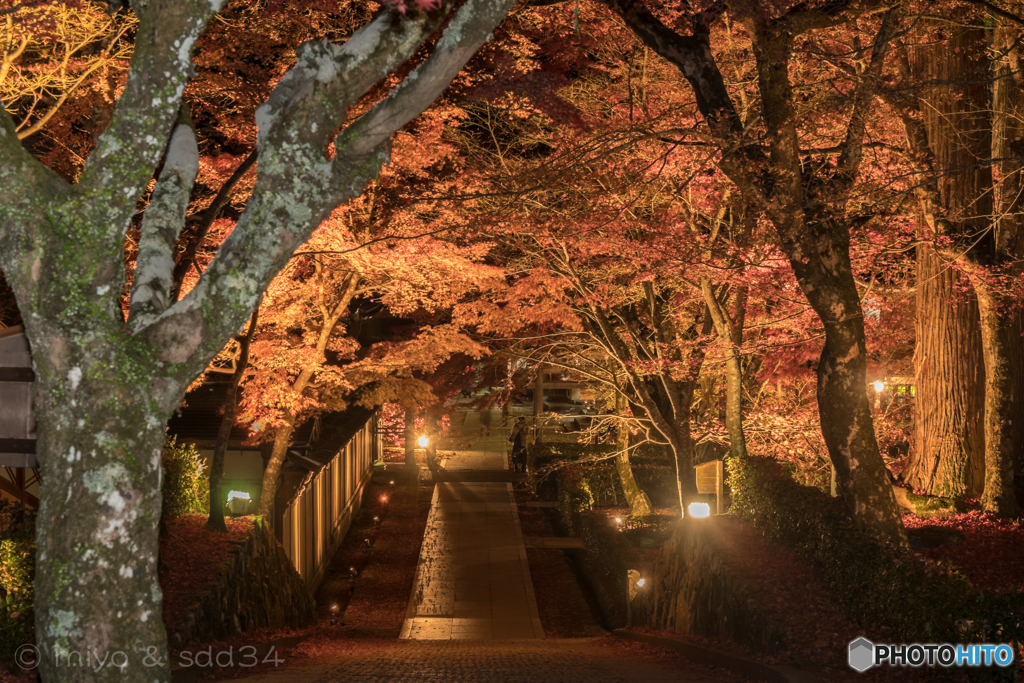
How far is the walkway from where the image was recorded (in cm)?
1401

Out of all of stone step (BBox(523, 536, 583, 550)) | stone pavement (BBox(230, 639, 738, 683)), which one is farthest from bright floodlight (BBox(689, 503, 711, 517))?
stone step (BBox(523, 536, 583, 550))

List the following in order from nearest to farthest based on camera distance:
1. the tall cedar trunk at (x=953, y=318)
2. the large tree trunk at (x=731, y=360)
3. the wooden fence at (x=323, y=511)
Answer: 1. the tall cedar trunk at (x=953, y=318)
2. the large tree trunk at (x=731, y=360)
3. the wooden fence at (x=323, y=511)

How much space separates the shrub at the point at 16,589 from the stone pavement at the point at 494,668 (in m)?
1.91

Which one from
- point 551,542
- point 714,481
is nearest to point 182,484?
point 714,481

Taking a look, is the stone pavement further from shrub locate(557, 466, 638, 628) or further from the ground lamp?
shrub locate(557, 466, 638, 628)

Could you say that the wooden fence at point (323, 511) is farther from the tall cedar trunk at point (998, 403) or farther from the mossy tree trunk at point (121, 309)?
the tall cedar trunk at point (998, 403)

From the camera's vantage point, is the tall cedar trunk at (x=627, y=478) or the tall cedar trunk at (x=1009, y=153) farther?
the tall cedar trunk at (x=627, y=478)

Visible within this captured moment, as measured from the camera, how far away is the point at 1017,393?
11258 mm

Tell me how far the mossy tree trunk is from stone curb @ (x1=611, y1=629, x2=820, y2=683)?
16.3ft

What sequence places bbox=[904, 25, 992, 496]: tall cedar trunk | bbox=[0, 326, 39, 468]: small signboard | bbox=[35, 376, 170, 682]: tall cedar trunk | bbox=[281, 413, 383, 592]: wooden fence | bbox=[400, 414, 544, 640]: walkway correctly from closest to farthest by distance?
bbox=[35, 376, 170, 682]: tall cedar trunk → bbox=[0, 326, 39, 468]: small signboard → bbox=[904, 25, 992, 496]: tall cedar trunk → bbox=[400, 414, 544, 640]: walkway → bbox=[281, 413, 383, 592]: wooden fence

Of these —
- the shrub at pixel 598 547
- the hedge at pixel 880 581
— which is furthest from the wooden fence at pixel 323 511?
the hedge at pixel 880 581

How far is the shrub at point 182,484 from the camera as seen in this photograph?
1127cm

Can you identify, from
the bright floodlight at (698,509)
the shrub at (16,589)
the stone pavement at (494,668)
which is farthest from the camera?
the bright floodlight at (698,509)

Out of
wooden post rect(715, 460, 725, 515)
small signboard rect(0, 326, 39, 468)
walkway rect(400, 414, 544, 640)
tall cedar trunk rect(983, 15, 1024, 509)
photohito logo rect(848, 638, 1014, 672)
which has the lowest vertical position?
walkway rect(400, 414, 544, 640)
